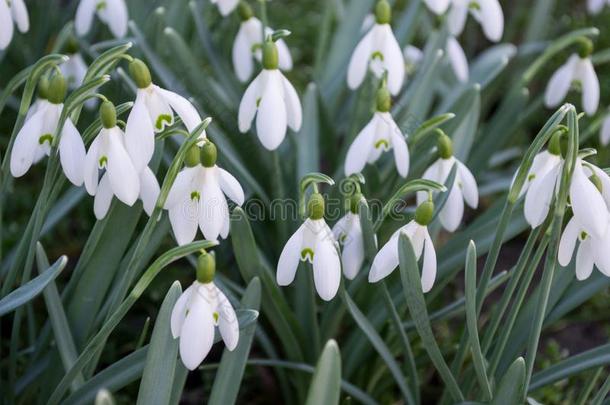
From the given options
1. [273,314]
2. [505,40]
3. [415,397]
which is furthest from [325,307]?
[505,40]

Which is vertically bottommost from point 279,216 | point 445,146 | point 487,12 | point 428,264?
point 279,216

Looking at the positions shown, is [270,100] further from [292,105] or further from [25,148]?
[25,148]

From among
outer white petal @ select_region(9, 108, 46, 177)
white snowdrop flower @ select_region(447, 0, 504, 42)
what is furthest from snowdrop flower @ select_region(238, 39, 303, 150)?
white snowdrop flower @ select_region(447, 0, 504, 42)

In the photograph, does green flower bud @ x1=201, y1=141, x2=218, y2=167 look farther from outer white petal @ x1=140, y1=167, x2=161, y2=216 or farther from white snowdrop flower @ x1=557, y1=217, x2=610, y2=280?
white snowdrop flower @ x1=557, y1=217, x2=610, y2=280

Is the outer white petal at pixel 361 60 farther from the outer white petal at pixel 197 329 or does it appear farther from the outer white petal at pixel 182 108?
the outer white petal at pixel 197 329

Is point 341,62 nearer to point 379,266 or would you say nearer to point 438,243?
point 438,243

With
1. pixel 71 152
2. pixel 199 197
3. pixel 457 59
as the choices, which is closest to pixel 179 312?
pixel 199 197

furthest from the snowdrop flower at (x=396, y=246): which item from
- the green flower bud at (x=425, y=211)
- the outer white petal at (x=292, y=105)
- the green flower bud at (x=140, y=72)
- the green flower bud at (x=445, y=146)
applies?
the green flower bud at (x=140, y=72)
